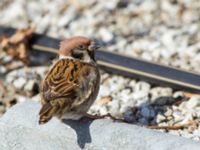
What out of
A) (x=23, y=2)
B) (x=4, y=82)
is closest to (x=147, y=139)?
(x=4, y=82)

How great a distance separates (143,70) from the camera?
494 centimetres

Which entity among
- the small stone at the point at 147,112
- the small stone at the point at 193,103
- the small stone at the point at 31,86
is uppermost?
the small stone at the point at 147,112

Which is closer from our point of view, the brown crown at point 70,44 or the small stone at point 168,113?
the brown crown at point 70,44

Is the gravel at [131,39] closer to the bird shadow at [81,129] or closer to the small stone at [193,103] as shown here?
the small stone at [193,103]

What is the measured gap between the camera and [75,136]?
3.67 meters

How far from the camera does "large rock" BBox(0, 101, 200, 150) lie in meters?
3.50

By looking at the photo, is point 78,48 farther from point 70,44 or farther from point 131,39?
point 131,39

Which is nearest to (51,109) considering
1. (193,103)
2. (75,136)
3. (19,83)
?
(75,136)

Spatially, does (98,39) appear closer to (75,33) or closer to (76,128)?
(75,33)

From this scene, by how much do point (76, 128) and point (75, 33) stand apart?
7.24 ft

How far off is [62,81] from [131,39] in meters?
1.93

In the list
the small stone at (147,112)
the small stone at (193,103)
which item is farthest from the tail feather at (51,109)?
the small stone at (193,103)

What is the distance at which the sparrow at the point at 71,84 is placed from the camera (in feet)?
12.1

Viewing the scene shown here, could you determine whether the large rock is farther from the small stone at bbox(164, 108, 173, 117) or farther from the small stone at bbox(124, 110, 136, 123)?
the small stone at bbox(164, 108, 173, 117)
